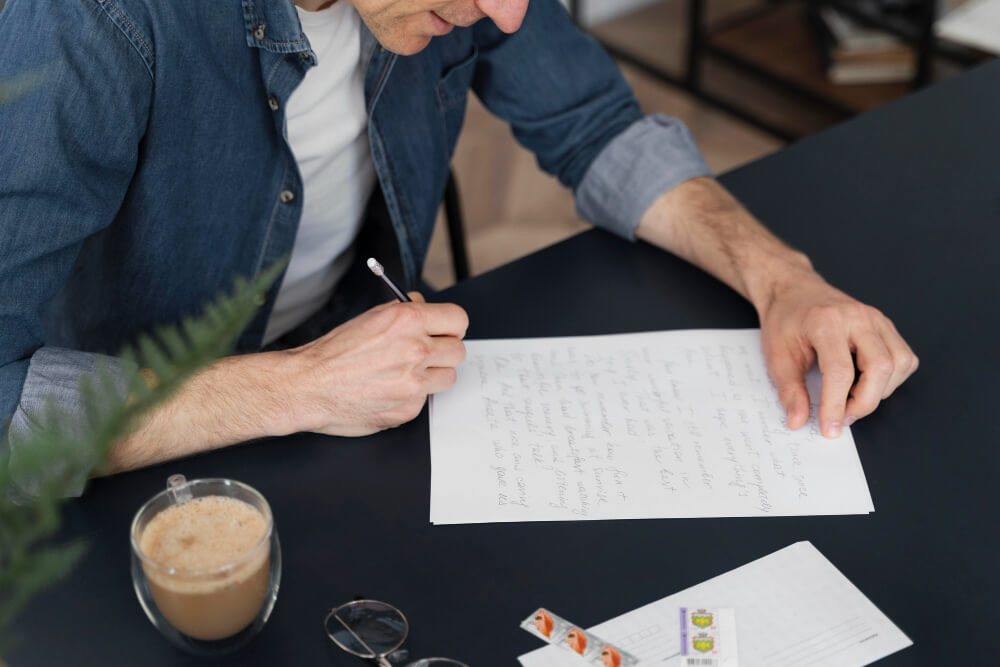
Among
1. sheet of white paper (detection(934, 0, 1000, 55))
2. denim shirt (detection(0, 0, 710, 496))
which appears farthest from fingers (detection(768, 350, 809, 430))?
sheet of white paper (detection(934, 0, 1000, 55))

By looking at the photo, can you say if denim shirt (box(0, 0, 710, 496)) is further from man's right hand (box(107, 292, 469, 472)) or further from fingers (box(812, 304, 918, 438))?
fingers (box(812, 304, 918, 438))

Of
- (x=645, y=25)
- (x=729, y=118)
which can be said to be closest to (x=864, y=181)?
(x=729, y=118)

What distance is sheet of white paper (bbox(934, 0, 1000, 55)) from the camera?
7.70ft

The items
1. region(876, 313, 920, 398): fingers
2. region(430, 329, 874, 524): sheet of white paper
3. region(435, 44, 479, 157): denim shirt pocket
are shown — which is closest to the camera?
region(430, 329, 874, 524): sheet of white paper

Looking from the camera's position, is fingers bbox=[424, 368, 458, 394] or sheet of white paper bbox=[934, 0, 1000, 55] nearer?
fingers bbox=[424, 368, 458, 394]

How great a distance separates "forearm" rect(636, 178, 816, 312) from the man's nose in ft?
0.97

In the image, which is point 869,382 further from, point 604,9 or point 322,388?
point 604,9

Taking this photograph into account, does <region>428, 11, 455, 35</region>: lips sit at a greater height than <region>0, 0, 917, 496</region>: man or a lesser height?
greater

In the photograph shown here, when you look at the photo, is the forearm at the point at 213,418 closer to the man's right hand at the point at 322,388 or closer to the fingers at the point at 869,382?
the man's right hand at the point at 322,388

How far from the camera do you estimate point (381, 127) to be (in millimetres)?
1283

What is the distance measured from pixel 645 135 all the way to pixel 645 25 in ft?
7.47

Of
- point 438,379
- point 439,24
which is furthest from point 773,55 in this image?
point 438,379

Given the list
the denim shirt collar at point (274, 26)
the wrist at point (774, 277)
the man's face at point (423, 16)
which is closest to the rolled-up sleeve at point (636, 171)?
the wrist at point (774, 277)

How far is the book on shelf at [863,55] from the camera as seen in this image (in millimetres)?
2789
